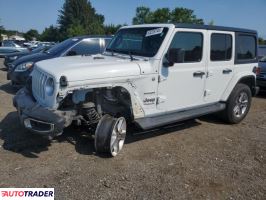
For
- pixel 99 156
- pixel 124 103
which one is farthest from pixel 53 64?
pixel 99 156

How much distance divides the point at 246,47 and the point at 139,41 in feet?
9.14

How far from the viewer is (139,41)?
18.6ft

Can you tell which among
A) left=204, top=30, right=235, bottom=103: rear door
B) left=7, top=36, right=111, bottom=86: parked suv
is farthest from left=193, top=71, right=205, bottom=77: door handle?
left=7, top=36, right=111, bottom=86: parked suv

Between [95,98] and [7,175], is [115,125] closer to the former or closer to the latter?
[95,98]

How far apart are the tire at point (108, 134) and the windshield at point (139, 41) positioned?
1284 millimetres

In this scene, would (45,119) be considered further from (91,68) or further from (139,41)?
(139,41)

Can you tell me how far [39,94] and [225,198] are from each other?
2966 millimetres

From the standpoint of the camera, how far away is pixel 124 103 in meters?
5.07

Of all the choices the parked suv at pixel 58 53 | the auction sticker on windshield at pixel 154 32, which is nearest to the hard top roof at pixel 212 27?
the auction sticker on windshield at pixel 154 32

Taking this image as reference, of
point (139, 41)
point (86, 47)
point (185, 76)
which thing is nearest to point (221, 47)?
point (185, 76)

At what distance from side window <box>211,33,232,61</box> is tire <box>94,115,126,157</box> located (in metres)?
2.51

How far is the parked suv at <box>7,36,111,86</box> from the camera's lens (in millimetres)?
8641
